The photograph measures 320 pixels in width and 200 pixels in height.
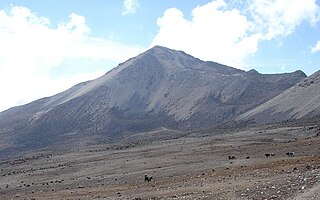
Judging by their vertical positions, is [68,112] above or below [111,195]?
above

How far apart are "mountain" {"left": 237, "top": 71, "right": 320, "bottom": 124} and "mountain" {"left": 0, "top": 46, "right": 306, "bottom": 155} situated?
21.8 metres

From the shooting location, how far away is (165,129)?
13500cm

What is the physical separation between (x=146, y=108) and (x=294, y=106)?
82003 millimetres

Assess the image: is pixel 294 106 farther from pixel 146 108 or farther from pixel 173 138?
pixel 146 108

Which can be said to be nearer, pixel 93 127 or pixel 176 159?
pixel 176 159

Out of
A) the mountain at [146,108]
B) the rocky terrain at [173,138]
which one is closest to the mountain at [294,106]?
the rocky terrain at [173,138]

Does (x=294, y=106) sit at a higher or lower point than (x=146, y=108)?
lower

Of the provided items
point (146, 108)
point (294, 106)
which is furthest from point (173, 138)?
point (146, 108)

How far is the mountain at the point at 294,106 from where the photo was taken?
4096 inches

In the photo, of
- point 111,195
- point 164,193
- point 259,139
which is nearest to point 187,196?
point 164,193

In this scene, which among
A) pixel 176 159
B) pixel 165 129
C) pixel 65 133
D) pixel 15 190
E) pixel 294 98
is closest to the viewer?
pixel 15 190

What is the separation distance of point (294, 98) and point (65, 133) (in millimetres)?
82040

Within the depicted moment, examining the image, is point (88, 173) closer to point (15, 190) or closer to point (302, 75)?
point (15, 190)

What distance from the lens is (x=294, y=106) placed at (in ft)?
364
